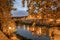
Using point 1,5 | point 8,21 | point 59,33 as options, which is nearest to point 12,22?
point 8,21

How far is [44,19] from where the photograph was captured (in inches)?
330

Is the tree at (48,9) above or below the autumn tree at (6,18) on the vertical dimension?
above

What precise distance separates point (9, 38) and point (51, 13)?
3090 mm

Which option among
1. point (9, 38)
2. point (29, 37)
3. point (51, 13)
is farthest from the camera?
point (29, 37)

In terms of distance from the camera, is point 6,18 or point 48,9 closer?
point 48,9

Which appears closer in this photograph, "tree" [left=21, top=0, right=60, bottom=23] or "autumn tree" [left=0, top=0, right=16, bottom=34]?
"tree" [left=21, top=0, right=60, bottom=23]

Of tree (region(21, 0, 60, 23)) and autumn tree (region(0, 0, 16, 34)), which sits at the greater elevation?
tree (region(21, 0, 60, 23))

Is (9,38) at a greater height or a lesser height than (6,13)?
lesser

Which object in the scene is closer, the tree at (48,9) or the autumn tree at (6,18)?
the tree at (48,9)

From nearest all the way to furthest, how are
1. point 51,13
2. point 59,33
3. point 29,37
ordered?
point 51,13, point 59,33, point 29,37

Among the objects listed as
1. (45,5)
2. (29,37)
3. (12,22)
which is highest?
(45,5)

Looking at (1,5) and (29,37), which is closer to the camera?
(1,5)

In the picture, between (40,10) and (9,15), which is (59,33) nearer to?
(40,10)

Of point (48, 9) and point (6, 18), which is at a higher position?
point (48, 9)
